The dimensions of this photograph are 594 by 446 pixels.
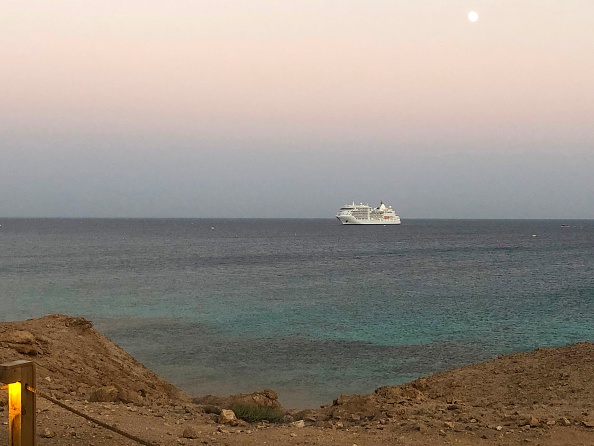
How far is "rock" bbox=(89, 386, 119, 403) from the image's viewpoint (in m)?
9.30

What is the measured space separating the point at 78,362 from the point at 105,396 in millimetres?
3226

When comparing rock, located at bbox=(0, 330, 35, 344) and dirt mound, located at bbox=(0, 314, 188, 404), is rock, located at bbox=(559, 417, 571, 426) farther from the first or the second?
rock, located at bbox=(0, 330, 35, 344)

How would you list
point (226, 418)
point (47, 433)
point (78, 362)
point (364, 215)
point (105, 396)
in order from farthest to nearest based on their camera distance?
point (364, 215)
point (78, 362)
point (105, 396)
point (226, 418)
point (47, 433)

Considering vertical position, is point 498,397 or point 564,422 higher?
point 564,422

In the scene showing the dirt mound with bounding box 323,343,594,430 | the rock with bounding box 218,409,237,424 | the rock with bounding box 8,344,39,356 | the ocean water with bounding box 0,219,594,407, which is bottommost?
the ocean water with bounding box 0,219,594,407

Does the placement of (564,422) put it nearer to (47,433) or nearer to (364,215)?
(47,433)

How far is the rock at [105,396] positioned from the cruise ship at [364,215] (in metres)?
175

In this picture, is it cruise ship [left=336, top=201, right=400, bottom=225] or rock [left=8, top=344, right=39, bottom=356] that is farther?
cruise ship [left=336, top=201, right=400, bottom=225]

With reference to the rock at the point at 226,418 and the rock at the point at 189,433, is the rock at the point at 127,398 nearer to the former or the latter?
the rock at the point at 226,418

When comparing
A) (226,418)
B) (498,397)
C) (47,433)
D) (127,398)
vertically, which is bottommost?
(498,397)

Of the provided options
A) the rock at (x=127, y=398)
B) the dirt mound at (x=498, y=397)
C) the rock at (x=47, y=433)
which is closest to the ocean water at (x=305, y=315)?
the dirt mound at (x=498, y=397)

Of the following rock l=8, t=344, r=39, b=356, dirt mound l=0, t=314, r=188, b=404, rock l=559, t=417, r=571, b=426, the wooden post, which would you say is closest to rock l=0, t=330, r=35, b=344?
dirt mound l=0, t=314, r=188, b=404

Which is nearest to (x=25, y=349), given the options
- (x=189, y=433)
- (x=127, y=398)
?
(x=127, y=398)

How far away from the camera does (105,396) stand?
941 centimetres
